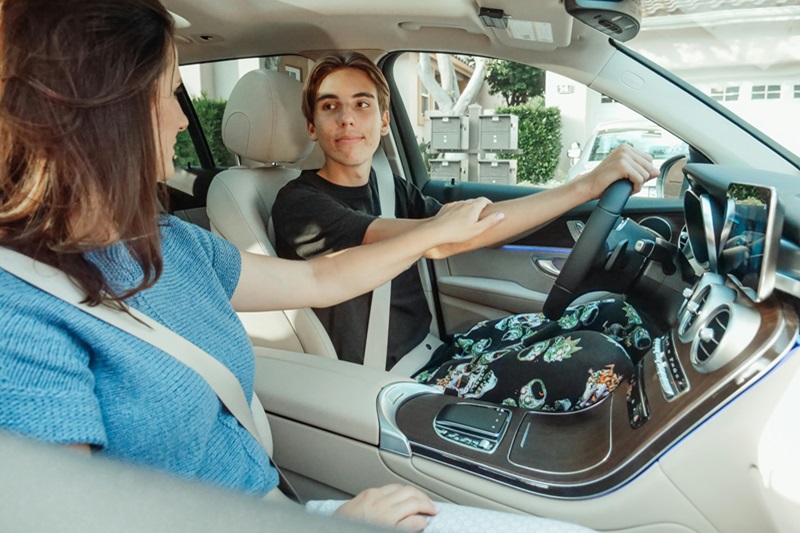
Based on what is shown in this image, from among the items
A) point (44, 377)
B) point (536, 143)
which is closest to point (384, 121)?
point (536, 143)

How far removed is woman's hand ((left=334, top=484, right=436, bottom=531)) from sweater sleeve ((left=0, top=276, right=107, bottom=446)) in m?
0.38

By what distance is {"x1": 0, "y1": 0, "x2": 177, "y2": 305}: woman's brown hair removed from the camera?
736 mm

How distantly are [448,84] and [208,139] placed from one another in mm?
1125

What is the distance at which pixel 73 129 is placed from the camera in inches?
29.4

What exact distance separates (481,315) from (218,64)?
4.59ft

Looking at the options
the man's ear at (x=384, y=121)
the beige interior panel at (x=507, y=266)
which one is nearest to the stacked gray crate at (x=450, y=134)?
the beige interior panel at (x=507, y=266)

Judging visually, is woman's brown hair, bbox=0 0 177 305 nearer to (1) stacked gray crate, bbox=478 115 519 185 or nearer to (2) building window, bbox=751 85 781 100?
(2) building window, bbox=751 85 781 100

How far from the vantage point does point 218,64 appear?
104 inches

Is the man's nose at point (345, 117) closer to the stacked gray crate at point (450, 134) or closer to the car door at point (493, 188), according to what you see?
the car door at point (493, 188)

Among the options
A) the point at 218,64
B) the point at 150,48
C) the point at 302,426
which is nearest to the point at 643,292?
the point at 302,426

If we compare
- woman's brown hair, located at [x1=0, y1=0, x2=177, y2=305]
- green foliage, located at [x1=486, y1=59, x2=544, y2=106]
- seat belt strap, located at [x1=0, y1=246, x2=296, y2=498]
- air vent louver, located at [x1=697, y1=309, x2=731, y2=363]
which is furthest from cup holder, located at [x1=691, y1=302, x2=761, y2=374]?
green foliage, located at [x1=486, y1=59, x2=544, y2=106]

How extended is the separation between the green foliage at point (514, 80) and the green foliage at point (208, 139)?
1.15 metres

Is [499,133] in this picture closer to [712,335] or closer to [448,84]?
[448,84]

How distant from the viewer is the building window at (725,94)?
1.66 meters
